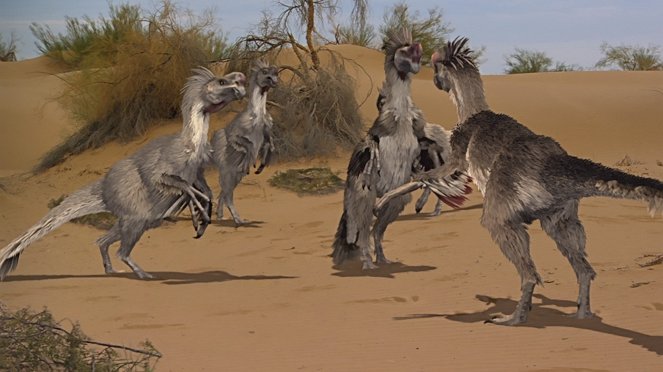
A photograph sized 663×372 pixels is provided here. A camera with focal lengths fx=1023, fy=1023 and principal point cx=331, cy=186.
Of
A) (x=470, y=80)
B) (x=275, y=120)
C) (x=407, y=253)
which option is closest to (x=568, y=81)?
(x=275, y=120)

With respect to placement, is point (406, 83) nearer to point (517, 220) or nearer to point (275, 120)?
point (517, 220)

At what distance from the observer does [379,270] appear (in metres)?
8.31

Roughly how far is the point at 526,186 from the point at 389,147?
230cm

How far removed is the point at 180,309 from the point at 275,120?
28.1ft

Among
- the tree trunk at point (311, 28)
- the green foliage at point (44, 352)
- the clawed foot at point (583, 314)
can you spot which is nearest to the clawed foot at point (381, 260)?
the clawed foot at point (583, 314)

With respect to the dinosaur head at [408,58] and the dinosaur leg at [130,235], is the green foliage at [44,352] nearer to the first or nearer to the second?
the dinosaur leg at [130,235]

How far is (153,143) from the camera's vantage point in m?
8.39

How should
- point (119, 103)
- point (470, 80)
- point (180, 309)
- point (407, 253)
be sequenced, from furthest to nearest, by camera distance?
point (119, 103), point (407, 253), point (180, 309), point (470, 80)

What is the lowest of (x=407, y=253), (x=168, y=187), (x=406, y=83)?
(x=407, y=253)

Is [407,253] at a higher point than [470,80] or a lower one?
lower

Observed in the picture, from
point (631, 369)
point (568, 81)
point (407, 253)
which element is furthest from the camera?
point (568, 81)

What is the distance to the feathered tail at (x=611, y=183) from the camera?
5.42 meters

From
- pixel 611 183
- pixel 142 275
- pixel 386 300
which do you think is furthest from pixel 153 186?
pixel 611 183

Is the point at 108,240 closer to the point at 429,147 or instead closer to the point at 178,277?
the point at 178,277
